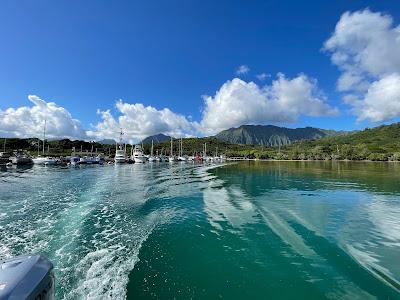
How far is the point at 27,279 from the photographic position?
5023 mm

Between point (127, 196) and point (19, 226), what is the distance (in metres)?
12.6

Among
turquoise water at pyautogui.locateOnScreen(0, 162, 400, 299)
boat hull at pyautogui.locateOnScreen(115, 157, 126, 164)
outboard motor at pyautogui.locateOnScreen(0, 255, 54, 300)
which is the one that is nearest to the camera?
outboard motor at pyautogui.locateOnScreen(0, 255, 54, 300)

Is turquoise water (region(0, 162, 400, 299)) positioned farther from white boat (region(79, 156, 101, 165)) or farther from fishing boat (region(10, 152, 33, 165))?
white boat (region(79, 156, 101, 165))

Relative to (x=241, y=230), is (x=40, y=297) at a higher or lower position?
Answer: higher

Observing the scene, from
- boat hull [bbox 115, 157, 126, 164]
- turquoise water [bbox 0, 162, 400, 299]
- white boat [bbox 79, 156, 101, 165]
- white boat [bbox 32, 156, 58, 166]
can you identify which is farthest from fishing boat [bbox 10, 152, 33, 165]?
turquoise water [bbox 0, 162, 400, 299]

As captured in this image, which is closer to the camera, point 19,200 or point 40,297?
point 40,297

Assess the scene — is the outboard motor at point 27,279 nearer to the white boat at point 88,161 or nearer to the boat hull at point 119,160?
the white boat at point 88,161

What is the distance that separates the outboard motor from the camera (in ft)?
15.3

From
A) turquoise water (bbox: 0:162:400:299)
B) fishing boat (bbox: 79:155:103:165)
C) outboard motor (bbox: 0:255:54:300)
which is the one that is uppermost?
fishing boat (bbox: 79:155:103:165)

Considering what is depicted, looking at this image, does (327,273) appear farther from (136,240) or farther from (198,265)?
(136,240)

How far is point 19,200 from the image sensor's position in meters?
25.0

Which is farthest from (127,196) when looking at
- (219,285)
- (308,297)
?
(308,297)

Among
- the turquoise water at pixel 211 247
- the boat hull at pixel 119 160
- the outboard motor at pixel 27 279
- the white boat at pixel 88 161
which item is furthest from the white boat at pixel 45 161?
the outboard motor at pixel 27 279

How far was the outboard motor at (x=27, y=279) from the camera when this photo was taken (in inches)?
183
